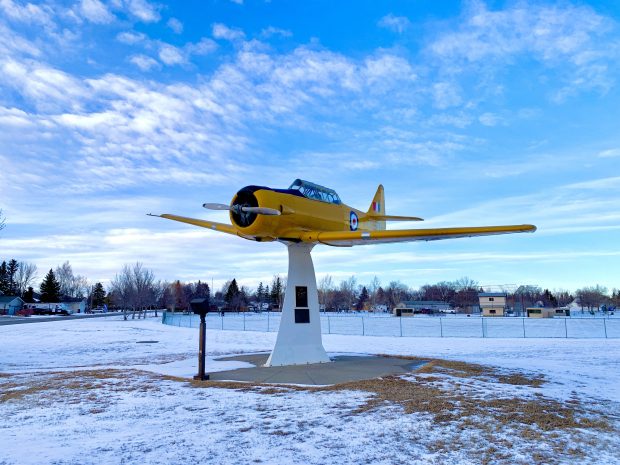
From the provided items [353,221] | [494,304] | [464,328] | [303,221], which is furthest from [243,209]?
[494,304]

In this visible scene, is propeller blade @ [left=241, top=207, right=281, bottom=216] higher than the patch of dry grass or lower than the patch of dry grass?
higher

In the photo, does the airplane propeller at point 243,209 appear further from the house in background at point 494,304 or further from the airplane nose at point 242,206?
the house in background at point 494,304

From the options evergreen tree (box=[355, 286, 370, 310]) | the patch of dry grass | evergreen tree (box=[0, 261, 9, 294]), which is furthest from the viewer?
evergreen tree (box=[355, 286, 370, 310])

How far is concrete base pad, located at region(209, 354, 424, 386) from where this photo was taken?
11.1m

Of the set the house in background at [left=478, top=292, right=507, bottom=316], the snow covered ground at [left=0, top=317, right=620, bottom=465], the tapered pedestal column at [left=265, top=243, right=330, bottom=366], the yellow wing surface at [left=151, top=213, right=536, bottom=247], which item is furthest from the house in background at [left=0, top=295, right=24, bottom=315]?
the yellow wing surface at [left=151, top=213, right=536, bottom=247]

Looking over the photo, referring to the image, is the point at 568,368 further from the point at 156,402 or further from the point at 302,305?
the point at 156,402

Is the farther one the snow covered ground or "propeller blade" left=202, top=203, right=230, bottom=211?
"propeller blade" left=202, top=203, right=230, bottom=211

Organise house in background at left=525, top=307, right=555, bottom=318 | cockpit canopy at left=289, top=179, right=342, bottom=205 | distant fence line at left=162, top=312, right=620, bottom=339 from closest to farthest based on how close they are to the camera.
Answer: cockpit canopy at left=289, top=179, right=342, bottom=205 < distant fence line at left=162, top=312, right=620, bottom=339 < house in background at left=525, top=307, right=555, bottom=318

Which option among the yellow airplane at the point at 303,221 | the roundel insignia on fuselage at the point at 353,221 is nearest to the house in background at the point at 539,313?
the roundel insignia on fuselage at the point at 353,221

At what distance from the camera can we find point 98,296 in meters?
126

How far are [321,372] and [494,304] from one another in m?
70.9

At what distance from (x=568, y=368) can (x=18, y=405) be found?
1454 cm

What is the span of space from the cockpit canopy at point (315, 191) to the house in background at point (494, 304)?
68910 mm

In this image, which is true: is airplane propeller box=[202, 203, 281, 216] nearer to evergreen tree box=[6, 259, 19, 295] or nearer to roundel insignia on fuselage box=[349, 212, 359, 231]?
roundel insignia on fuselage box=[349, 212, 359, 231]
